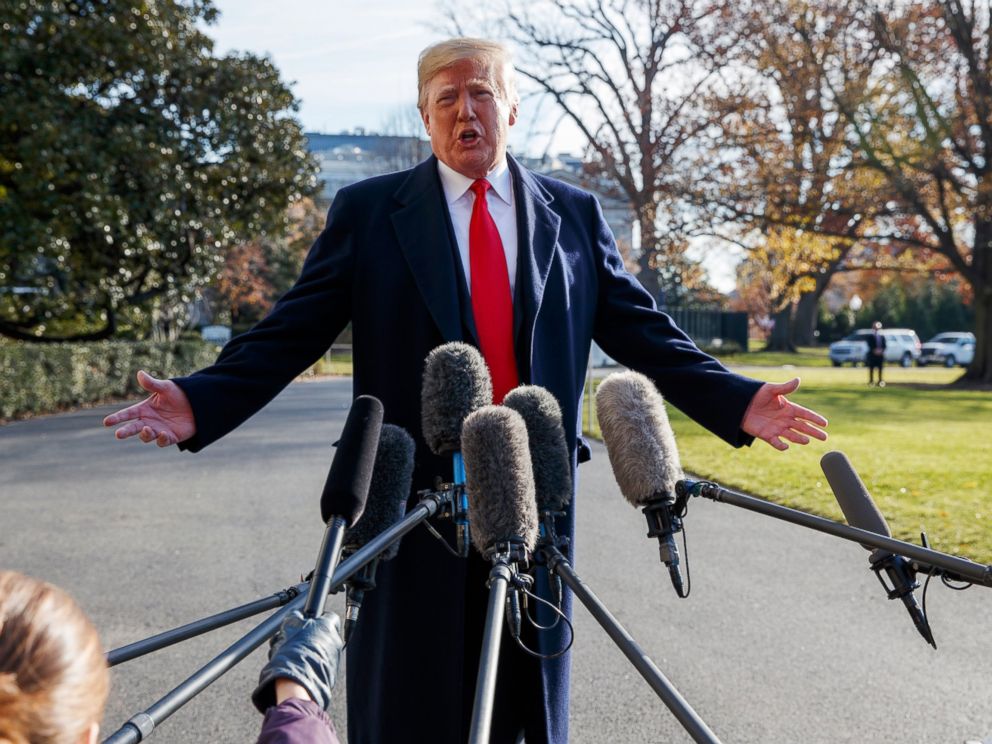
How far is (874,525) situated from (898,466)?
30.6ft

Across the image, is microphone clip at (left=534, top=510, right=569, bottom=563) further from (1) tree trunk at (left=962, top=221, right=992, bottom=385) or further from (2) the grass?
(1) tree trunk at (left=962, top=221, right=992, bottom=385)

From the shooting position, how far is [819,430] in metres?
2.35

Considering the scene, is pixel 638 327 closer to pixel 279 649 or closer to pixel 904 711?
pixel 279 649

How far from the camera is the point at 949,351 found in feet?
149

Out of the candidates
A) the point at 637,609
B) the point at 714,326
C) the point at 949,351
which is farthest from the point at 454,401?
the point at 949,351

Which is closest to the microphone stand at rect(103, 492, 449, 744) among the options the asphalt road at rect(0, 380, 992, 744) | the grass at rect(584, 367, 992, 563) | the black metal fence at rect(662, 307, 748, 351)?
the asphalt road at rect(0, 380, 992, 744)

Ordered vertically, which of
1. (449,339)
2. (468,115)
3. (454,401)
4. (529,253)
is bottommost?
(454,401)

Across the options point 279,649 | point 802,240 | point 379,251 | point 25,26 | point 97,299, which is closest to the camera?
point 279,649

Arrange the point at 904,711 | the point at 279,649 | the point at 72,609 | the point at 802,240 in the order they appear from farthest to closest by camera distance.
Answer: the point at 802,240 < the point at 904,711 < the point at 279,649 < the point at 72,609

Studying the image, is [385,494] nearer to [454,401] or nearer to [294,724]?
[454,401]

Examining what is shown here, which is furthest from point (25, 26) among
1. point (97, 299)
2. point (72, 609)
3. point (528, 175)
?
point (72, 609)

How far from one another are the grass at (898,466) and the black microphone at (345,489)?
549 centimetres

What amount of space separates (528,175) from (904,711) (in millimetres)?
2803

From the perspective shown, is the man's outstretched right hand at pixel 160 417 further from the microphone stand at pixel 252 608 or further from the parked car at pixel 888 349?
the parked car at pixel 888 349
